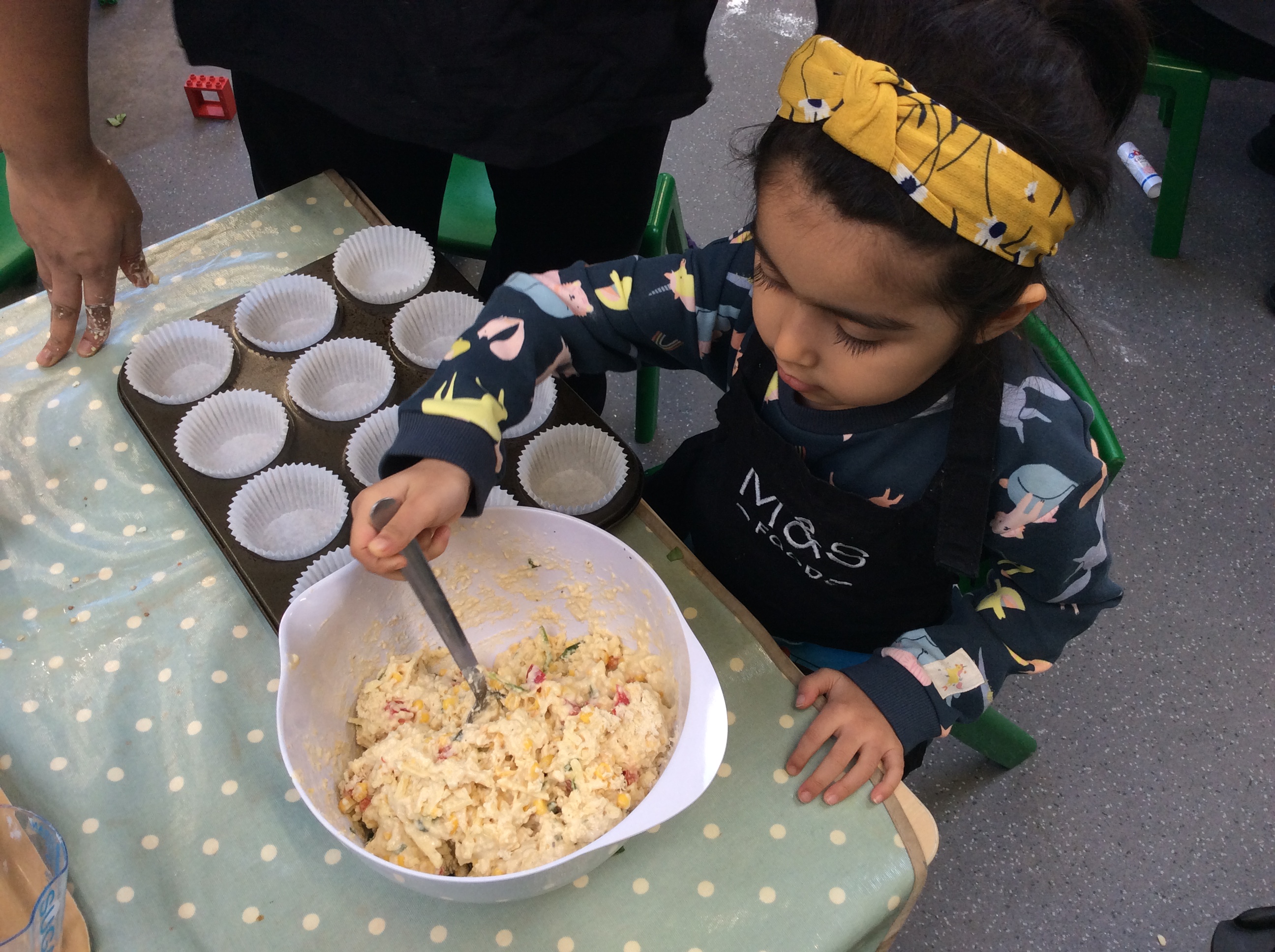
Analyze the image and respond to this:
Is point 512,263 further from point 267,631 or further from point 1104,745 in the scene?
point 1104,745

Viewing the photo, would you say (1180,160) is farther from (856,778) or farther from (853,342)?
(856,778)

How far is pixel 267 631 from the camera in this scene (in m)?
0.90

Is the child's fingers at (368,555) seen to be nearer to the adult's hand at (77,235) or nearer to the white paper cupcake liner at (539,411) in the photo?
the white paper cupcake liner at (539,411)

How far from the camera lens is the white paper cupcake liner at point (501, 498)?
97 cm

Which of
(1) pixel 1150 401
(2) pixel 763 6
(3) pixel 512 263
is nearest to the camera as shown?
(3) pixel 512 263

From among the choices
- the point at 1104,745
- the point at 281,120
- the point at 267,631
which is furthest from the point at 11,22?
the point at 1104,745

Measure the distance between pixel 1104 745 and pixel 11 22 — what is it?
1968mm

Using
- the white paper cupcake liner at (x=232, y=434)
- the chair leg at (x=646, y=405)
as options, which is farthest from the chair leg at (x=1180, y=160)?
the white paper cupcake liner at (x=232, y=434)

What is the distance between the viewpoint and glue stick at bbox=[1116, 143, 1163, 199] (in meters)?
2.38

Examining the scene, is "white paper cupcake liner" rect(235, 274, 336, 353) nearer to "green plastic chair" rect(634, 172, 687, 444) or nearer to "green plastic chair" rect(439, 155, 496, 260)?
"green plastic chair" rect(634, 172, 687, 444)

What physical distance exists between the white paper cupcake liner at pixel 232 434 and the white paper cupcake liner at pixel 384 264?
0.20 metres

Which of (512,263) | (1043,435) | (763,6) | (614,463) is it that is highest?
(1043,435)

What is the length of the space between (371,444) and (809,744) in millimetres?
597

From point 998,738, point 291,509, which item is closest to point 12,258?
point 291,509
